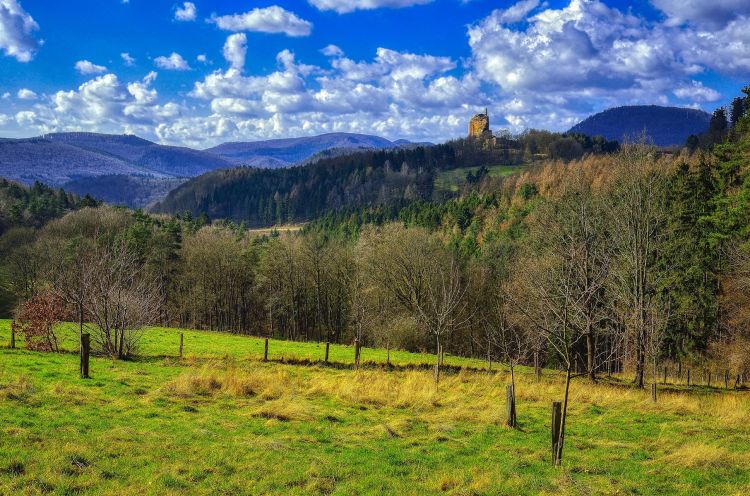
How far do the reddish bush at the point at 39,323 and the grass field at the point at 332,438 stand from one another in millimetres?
5260

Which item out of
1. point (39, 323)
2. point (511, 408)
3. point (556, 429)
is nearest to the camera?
point (556, 429)

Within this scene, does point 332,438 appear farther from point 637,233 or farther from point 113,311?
point 637,233

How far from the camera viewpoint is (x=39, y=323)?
29.4m

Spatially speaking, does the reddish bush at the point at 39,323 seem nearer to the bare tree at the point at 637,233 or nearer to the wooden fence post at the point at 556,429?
the wooden fence post at the point at 556,429

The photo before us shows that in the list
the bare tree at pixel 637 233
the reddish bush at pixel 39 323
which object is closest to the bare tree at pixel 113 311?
the reddish bush at pixel 39 323

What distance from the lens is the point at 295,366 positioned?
104 feet

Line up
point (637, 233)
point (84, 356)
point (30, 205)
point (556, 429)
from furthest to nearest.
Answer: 1. point (30, 205)
2. point (637, 233)
3. point (84, 356)
4. point (556, 429)

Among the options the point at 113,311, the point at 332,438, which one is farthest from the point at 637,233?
the point at 113,311

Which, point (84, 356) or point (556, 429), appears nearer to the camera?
point (556, 429)

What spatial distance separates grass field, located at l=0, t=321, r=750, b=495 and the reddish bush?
5.26m

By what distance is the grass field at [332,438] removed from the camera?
10.9m

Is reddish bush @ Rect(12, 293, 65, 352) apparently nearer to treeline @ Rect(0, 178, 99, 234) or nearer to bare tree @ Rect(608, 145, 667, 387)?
bare tree @ Rect(608, 145, 667, 387)

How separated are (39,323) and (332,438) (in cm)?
2373

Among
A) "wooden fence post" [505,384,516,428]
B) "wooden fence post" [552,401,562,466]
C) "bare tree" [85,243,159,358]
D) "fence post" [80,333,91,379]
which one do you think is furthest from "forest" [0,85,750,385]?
"fence post" [80,333,91,379]
